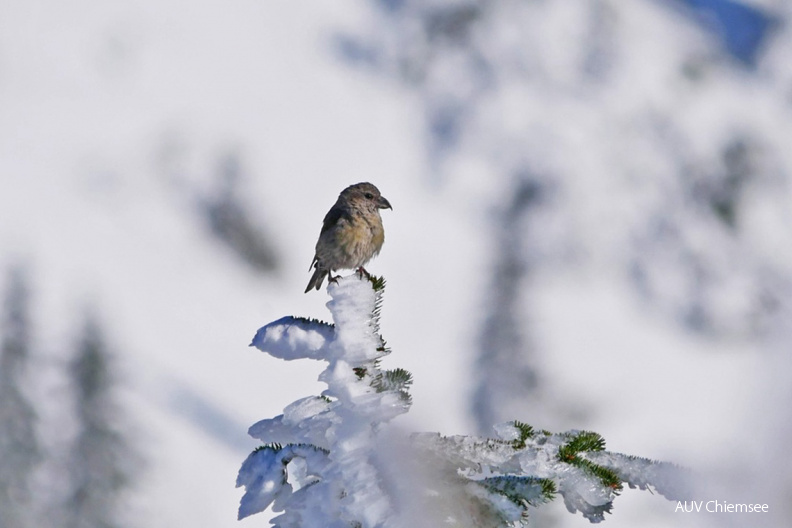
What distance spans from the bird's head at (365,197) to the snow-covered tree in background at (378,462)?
10.7 ft

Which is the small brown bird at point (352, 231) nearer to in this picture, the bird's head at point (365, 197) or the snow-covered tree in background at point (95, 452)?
the bird's head at point (365, 197)

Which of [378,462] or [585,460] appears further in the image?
[585,460]

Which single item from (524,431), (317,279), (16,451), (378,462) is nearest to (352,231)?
(317,279)

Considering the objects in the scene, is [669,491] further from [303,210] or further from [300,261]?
[303,210]

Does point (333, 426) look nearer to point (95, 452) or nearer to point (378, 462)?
point (378, 462)

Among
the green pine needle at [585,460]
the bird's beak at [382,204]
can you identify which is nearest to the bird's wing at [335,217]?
the bird's beak at [382,204]

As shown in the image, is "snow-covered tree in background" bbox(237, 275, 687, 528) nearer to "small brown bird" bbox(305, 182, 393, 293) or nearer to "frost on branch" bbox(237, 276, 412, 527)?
"frost on branch" bbox(237, 276, 412, 527)

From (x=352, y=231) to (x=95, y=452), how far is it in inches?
706

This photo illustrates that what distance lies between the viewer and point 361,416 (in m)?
3.06

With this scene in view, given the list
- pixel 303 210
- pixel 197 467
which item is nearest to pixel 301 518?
pixel 197 467

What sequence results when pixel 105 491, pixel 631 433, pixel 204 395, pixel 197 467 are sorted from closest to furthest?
pixel 105 491 < pixel 197 467 < pixel 204 395 < pixel 631 433

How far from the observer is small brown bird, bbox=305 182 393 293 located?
21.7 ft

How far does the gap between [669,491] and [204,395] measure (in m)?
90.6

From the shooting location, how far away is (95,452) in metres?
22.5
